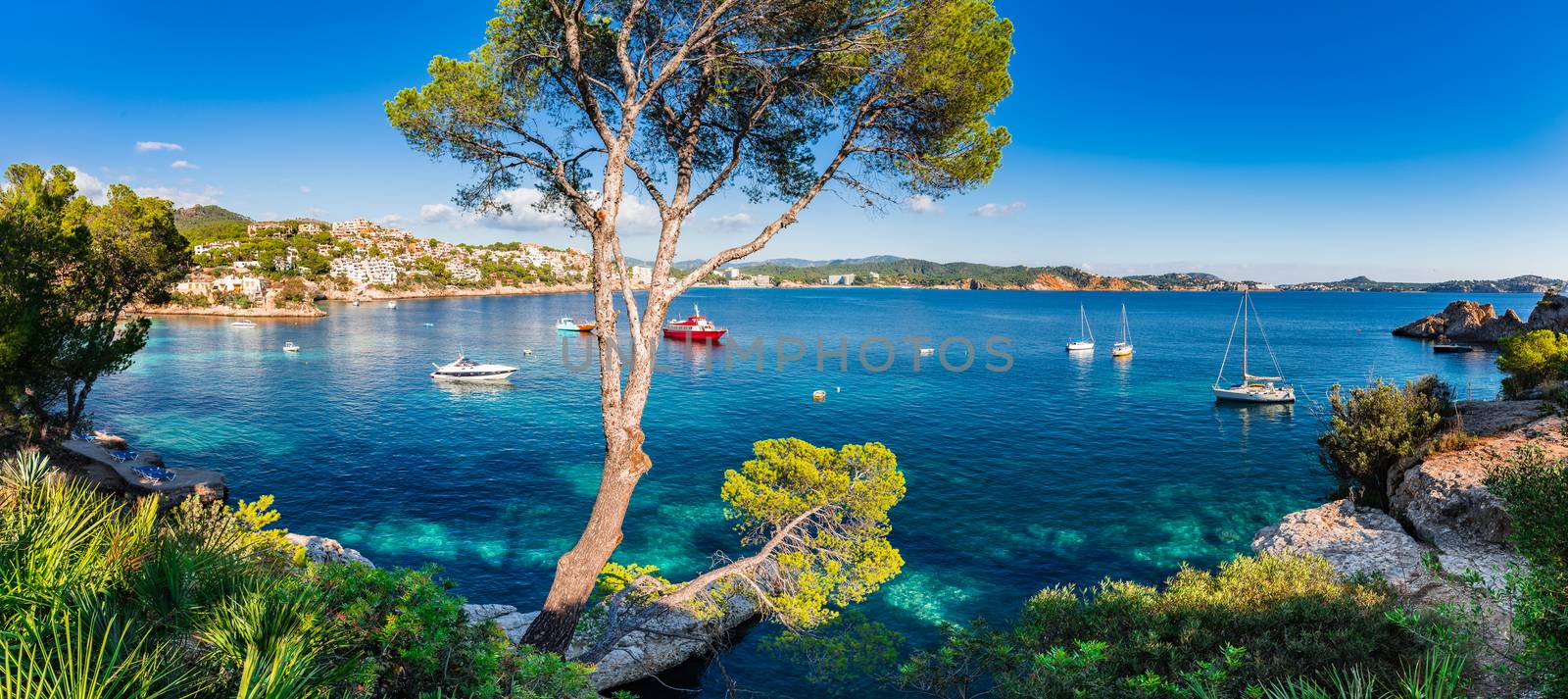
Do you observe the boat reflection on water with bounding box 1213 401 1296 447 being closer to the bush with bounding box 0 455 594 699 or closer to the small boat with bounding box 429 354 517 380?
the bush with bounding box 0 455 594 699

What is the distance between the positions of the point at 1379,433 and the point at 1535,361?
20055mm

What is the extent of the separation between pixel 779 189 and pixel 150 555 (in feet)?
29.4

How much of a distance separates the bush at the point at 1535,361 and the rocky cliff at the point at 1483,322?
146ft

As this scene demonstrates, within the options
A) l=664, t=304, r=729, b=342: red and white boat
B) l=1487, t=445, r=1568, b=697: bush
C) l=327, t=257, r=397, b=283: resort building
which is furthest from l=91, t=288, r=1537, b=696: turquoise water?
l=327, t=257, r=397, b=283: resort building

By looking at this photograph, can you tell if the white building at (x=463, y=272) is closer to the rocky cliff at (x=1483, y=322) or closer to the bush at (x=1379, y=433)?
the bush at (x=1379, y=433)

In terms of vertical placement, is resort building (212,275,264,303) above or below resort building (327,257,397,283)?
below

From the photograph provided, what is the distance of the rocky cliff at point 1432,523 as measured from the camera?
14.7m

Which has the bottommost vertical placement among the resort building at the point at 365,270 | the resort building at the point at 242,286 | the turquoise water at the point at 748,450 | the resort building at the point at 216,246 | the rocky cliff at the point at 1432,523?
the turquoise water at the point at 748,450

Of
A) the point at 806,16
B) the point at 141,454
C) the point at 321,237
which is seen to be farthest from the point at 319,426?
the point at 321,237

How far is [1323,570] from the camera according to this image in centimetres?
1092

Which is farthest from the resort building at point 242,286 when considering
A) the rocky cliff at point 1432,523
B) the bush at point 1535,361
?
the bush at point 1535,361

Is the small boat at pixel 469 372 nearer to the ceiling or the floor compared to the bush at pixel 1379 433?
nearer to the floor

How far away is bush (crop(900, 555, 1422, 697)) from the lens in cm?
732

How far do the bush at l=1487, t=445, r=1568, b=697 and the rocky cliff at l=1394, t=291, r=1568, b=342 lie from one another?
266 feet
